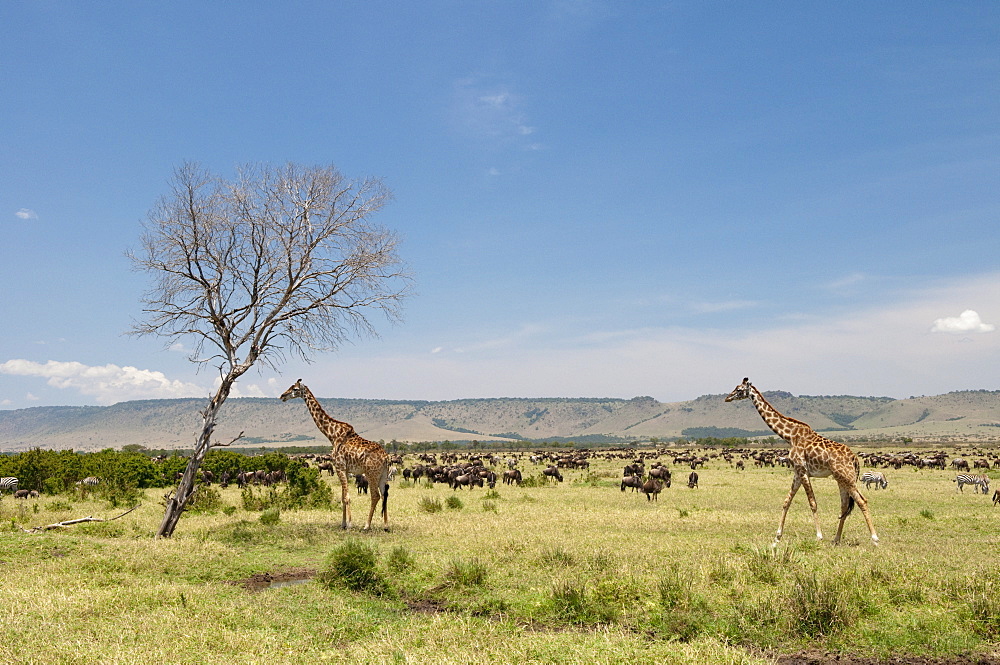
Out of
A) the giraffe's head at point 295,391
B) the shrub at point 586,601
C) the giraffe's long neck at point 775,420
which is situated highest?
the giraffe's head at point 295,391

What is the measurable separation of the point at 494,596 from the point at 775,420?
35.3 feet

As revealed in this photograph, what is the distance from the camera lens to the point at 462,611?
9.47 metres

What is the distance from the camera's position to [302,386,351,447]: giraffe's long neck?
18141mm

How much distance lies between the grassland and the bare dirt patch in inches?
4.1

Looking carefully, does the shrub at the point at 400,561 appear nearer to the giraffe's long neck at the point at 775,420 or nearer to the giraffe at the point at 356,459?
the giraffe at the point at 356,459

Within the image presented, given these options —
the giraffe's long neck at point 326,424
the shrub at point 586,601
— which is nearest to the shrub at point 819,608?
the shrub at point 586,601

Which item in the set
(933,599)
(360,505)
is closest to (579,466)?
(360,505)

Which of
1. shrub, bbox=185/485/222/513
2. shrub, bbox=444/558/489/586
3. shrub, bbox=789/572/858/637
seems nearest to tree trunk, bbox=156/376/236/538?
shrub, bbox=185/485/222/513

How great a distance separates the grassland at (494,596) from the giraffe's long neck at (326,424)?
2.64 m

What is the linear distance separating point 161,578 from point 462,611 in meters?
6.02

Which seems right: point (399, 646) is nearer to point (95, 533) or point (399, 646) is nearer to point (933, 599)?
point (933, 599)

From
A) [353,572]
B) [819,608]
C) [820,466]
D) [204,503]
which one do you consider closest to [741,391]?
[820,466]

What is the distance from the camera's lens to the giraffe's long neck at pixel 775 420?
16469 millimetres

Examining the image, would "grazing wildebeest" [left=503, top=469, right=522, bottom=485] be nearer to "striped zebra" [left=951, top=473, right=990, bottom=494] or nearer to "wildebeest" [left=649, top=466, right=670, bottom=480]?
"wildebeest" [left=649, top=466, right=670, bottom=480]
